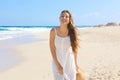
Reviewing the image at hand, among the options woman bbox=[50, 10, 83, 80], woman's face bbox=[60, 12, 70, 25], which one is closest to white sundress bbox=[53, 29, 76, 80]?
woman bbox=[50, 10, 83, 80]

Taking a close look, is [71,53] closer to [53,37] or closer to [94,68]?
[53,37]

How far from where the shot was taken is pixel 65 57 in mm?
4617

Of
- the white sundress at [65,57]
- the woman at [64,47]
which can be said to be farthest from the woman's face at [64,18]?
the white sundress at [65,57]

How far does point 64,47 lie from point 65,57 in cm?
15

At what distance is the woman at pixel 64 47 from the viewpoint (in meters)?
4.61

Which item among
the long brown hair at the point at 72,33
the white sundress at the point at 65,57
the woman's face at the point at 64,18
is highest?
the woman's face at the point at 64,18

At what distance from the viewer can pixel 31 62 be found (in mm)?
10945

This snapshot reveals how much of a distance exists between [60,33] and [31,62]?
644 centimetres

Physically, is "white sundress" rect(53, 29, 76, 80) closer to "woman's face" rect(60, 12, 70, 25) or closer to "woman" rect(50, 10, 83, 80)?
"woman" rect(50, 10, 83, 80)

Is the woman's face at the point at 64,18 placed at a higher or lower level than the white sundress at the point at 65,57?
higher

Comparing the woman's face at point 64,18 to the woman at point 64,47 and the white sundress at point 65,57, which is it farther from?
the white sundress at point 65,57

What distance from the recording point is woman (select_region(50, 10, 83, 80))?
182 inches

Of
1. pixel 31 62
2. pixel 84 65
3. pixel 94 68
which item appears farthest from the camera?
pixel 31 62

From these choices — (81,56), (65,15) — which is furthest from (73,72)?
(81,56)
